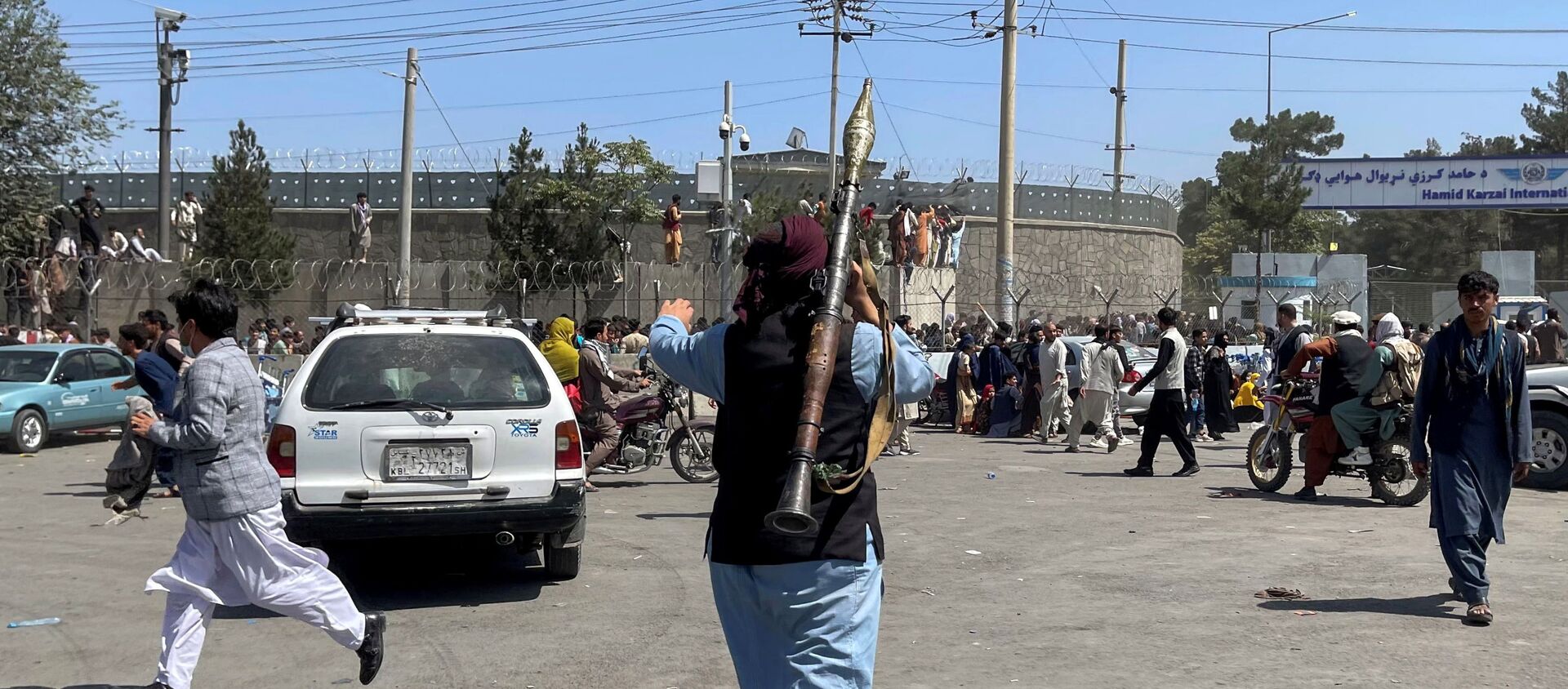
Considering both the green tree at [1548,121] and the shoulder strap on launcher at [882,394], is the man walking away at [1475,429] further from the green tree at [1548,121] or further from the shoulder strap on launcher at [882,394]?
the green tree at [1548,121]

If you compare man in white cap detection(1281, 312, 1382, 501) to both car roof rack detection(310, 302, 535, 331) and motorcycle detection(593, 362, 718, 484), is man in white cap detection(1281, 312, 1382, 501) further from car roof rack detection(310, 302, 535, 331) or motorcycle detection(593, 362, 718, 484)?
car roof rack detection(310, 302, 535, 331)

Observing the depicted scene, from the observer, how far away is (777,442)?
3629mm

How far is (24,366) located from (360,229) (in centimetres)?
1653

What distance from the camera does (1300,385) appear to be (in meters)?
12.6

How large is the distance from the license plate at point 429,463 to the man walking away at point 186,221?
26.8m

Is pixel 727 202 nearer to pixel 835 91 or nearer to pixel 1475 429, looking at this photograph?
pixel 835 91

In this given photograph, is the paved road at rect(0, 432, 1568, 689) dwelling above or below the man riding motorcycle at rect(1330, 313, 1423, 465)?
below

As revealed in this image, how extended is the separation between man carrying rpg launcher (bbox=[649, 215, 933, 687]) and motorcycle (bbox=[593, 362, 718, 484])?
9634 mm

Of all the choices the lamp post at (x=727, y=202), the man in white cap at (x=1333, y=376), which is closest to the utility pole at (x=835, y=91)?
the lamp post at (x=727, y=202)

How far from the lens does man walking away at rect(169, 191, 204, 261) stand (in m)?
32.0

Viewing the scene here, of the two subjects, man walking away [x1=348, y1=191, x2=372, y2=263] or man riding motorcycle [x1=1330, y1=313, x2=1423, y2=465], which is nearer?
man riding motorcycle [x1=1330, y1=313, x2=1423, y2=465]

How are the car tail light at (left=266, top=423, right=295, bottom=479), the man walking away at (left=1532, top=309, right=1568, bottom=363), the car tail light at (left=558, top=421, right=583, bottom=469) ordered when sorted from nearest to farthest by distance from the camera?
the car tail light at (left=266, top=423, right=295, bottom=479)
the car tail light at (left=558, top=421, right=583, bottom=469)
the man walking away at (left=1532, top=309, right=1568, bottom=363)

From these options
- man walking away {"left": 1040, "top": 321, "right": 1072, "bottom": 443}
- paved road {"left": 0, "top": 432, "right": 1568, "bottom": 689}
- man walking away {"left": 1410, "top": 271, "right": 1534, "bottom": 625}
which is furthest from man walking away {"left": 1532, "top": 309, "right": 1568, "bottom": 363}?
man walking away {"left": 1410, "top": 271, "right": 1534, "bottom": 625}

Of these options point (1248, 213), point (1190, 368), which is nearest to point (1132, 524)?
point (1190, 368)
